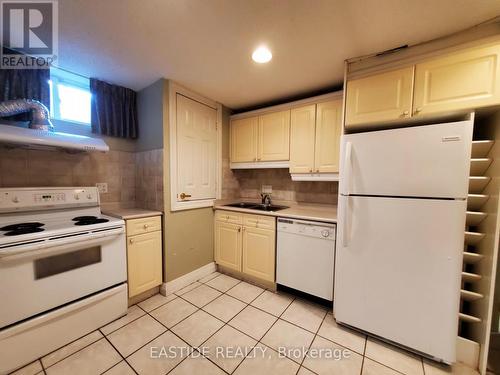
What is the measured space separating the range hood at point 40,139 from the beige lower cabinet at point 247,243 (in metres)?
1.51

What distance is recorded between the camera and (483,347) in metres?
1.31

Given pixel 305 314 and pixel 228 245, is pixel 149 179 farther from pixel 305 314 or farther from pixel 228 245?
pixel 305 314

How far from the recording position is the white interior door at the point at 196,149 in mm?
2240

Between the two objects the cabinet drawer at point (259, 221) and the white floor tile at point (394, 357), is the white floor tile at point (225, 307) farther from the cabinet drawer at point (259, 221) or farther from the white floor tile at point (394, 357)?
the white floor tile at point (394, 357)

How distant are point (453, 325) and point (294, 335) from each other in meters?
1.06

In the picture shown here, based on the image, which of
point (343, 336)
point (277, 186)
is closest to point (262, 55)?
point (277, 186)

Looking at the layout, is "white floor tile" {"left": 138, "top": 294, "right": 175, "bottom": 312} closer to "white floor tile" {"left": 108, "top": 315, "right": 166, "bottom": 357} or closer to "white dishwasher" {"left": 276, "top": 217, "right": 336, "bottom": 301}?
"white floor tile" {"left": 108, "top": 315, "right": 166, "bottom": 357}

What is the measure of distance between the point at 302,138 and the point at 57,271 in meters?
2.47

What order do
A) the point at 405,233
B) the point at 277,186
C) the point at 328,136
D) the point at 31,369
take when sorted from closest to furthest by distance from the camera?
the point at 31,369 → the point at 405,233 → the point at 328,136 → the point at 277,186

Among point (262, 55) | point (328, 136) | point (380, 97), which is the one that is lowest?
point (328, 136)

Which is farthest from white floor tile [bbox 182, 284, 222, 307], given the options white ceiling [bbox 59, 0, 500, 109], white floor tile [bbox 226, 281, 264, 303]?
white ceiling [bbox 59, 0, 500, 109]

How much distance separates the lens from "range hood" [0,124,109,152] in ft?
4.54

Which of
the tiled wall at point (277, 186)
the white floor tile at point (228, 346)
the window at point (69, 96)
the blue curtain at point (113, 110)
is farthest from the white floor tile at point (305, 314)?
the window at point (69, 96)

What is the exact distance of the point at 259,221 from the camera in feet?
7.48
